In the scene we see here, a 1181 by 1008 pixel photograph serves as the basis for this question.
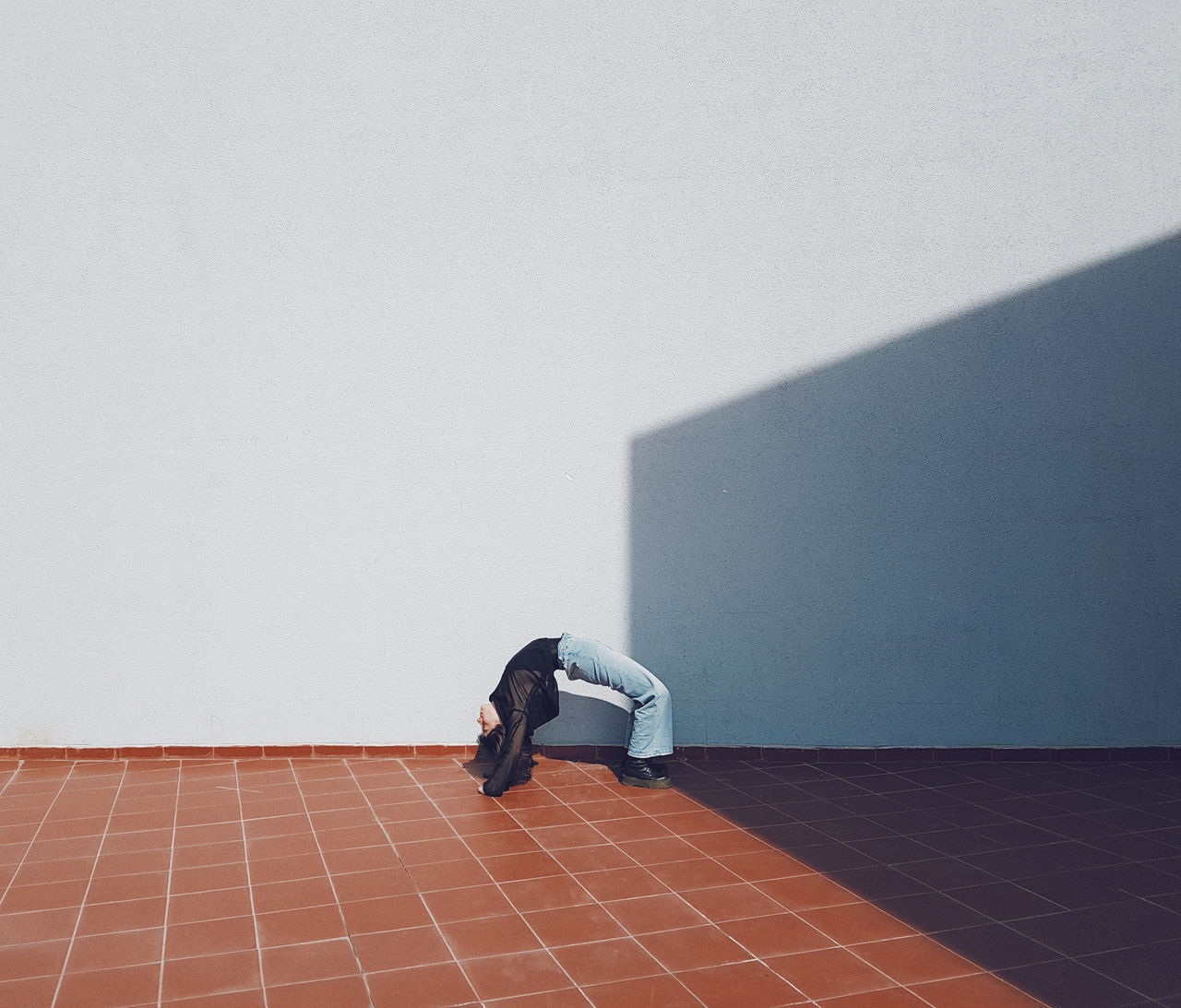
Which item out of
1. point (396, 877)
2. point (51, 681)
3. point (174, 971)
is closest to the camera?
point (174, 971)

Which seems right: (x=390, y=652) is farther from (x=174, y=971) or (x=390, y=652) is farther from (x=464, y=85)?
(x=464, y=85)

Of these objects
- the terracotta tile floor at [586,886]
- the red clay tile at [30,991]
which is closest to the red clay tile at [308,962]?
the terracotta tile floor at [586,886]

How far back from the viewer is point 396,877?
4.24m

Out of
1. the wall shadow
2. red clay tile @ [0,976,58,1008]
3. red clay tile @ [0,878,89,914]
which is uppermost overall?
the wall shadow

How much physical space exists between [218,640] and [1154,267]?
19.8 feet

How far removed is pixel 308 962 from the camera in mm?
3496

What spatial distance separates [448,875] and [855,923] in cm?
Result: 165

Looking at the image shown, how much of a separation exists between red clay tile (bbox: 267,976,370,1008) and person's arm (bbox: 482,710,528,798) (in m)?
1.92

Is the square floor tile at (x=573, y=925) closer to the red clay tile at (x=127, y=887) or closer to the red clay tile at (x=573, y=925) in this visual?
the red clay tile at (x=573, y=925)

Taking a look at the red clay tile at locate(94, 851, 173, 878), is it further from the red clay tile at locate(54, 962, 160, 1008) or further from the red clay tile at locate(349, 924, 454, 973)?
the red clay tile at locate(349, 924, 454, 973)

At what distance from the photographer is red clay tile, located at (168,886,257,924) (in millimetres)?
3877

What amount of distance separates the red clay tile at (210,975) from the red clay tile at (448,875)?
79cm

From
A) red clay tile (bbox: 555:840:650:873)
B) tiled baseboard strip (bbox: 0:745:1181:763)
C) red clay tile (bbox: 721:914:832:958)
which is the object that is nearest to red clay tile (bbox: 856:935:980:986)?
red clay tile (bbox: 721:914:832:958)

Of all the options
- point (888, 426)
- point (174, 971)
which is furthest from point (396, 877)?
point (888, 426)
